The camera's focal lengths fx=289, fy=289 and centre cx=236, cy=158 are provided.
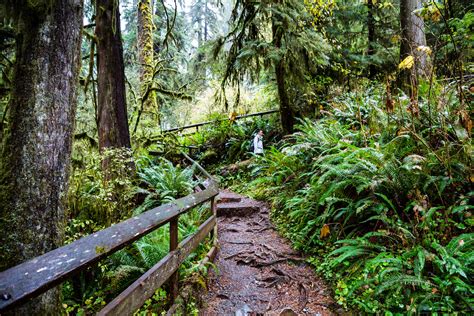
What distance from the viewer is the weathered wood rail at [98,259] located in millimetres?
1293

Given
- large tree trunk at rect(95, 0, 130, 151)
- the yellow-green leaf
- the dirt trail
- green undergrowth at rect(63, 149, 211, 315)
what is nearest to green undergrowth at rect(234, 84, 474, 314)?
the dirt trail

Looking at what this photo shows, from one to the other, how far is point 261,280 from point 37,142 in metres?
3.17

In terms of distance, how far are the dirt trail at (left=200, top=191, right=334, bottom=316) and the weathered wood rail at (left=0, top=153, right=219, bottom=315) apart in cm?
89

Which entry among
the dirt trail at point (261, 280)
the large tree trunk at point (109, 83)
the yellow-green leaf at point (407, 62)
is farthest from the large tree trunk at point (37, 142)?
the large tree trunk at point (109, 83)

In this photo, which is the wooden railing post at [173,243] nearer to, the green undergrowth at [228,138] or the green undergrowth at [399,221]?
the green undergrowth at [399,221]

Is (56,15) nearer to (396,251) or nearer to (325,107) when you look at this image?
(396,251)

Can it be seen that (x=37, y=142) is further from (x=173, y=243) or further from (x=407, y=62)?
(x=407, y=62)

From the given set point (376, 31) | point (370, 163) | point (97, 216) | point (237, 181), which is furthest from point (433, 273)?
point (376, 31)

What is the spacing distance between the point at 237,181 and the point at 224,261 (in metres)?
6.09

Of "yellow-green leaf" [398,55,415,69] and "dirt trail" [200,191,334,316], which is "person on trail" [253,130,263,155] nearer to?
"dirt trail" [200,191,334,316]

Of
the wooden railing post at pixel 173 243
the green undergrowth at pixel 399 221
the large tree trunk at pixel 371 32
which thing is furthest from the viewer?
the large tree trunk at pixel 371 32

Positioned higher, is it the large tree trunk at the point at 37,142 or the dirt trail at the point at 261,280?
the large tree trunk at the point at 37,142

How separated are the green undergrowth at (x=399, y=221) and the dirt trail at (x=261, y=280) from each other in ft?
0.83

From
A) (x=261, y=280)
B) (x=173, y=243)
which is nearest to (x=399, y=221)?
(x=261, y=280)
